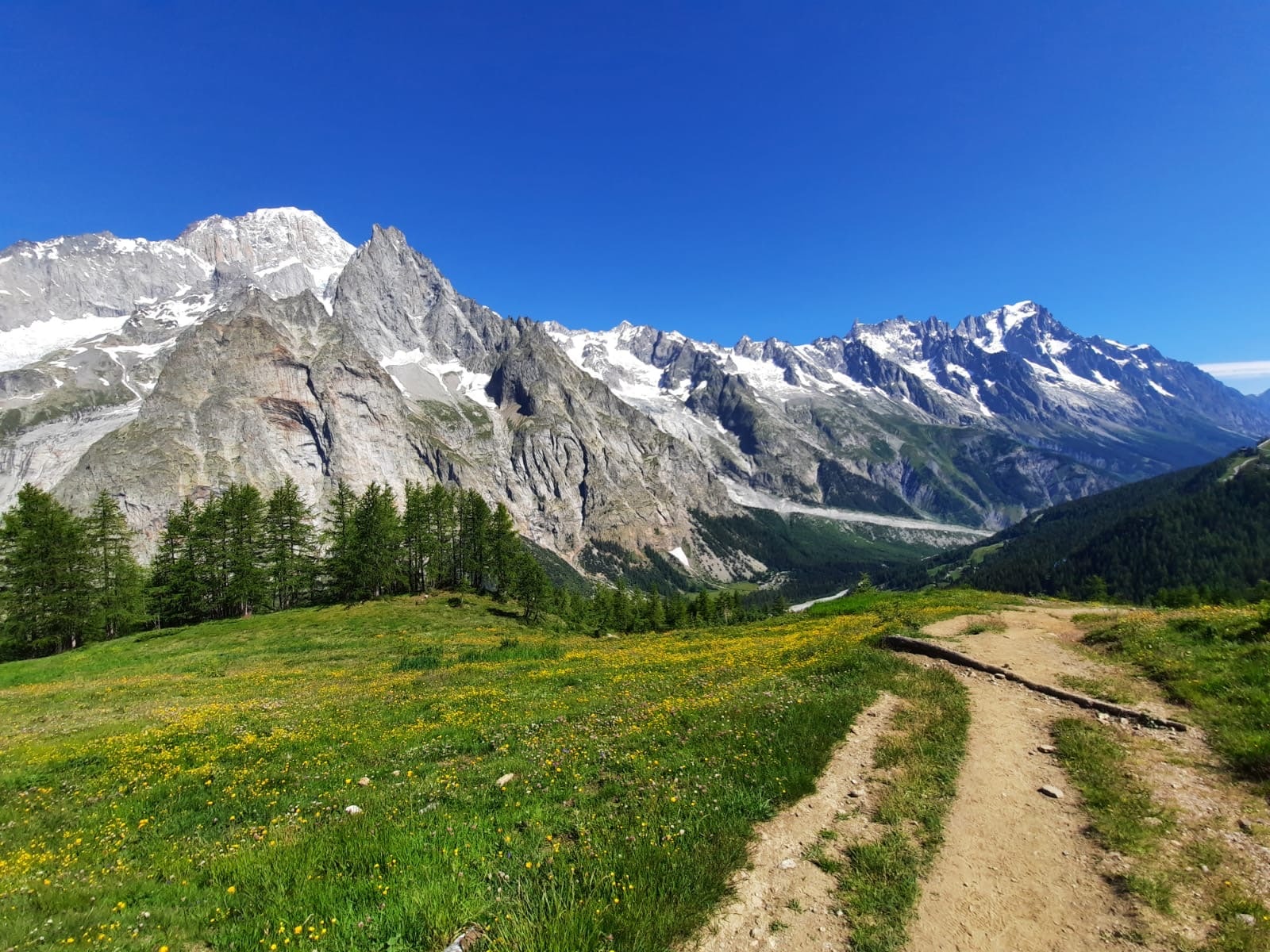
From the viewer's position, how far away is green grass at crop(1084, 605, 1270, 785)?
11.8 meters

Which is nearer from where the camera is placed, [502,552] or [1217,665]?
[1217,665]

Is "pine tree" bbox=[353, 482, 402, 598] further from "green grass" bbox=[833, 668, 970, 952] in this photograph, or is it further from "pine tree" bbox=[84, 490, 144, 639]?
"green grass" bbox=[833, 668, 970, 952]

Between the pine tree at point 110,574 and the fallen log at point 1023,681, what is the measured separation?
243 feet

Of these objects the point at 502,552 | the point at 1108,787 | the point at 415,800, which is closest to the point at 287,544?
the point at 502,552

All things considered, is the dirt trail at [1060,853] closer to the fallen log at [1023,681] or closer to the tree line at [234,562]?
the fallen log at [1023,681]

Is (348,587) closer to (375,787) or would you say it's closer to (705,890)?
(375,787)

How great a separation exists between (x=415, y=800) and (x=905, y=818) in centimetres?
958

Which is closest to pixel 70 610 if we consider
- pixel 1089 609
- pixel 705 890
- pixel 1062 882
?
Result: pixel 705 890

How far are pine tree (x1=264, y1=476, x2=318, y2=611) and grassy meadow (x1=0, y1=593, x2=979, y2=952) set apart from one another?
43355 mm

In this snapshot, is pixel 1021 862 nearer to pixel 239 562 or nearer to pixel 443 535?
pixel 239 562

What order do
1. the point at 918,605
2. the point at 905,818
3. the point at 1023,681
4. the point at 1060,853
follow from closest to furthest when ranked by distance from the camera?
the point at 1060,853 → the point at 905,818 → the point at 1023,681 → the point at 918,605

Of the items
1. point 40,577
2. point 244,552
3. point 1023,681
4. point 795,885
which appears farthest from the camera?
point 244,552

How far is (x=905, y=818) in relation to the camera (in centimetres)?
995

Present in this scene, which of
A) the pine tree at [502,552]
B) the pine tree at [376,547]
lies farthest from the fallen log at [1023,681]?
the pine tree at [376,547]
